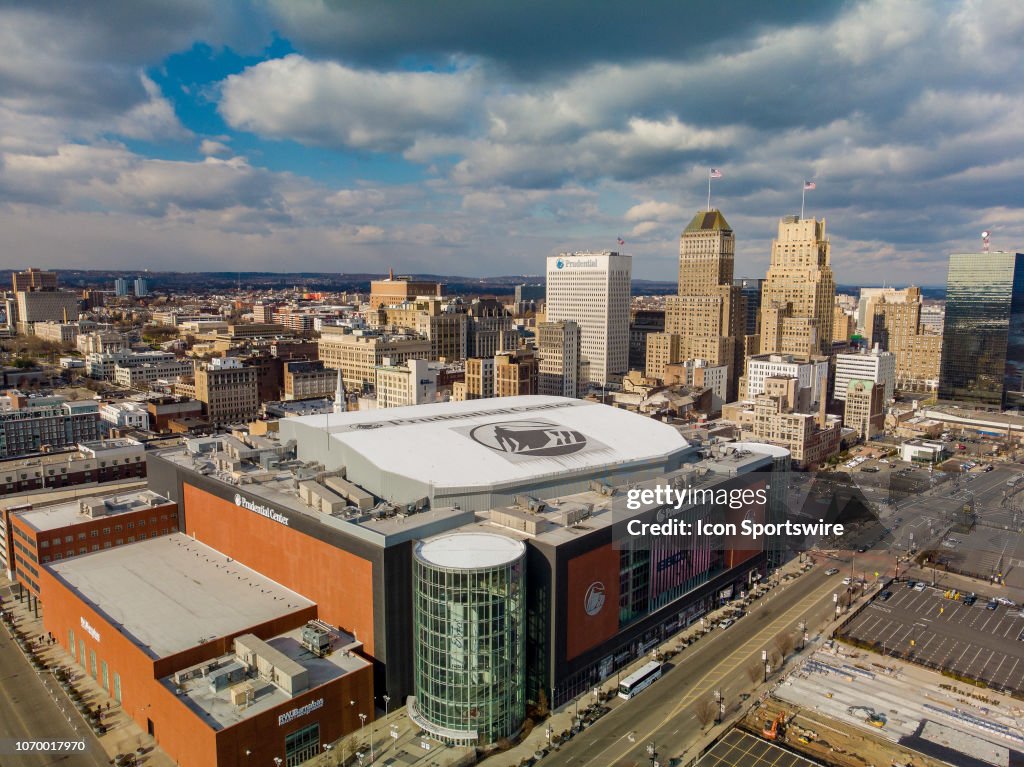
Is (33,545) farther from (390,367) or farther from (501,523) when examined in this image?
(390,367)

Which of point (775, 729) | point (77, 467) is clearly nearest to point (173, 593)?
point (775, 729)

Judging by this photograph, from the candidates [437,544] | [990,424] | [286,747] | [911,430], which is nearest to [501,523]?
[437,544]

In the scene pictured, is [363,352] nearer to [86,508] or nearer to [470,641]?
[86,508]

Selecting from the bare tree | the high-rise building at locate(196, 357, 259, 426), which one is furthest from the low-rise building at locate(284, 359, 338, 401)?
the bare tree

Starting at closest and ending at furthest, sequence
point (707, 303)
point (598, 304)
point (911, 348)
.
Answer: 1. point (707, 303)
2. point (598, 304)
3. point (911, 348)

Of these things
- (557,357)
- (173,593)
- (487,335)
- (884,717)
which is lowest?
(884,717)
